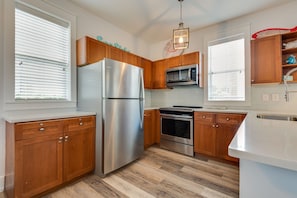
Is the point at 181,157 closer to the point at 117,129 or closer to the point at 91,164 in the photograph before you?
the point at 117,129

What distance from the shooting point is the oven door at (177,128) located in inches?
119

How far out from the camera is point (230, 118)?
8.43 ft

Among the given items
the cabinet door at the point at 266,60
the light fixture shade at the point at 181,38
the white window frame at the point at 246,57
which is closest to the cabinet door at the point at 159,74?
the white window frame at the point at 246,57

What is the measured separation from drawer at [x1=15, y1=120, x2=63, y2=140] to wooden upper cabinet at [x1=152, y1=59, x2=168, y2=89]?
8.40 feet

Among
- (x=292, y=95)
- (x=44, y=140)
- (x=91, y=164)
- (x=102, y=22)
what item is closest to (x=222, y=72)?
(x=292, y=95)

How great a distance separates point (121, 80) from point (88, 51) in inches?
30.8

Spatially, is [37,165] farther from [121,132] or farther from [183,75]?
[183,75]

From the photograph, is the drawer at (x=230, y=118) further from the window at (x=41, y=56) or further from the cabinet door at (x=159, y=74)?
the window at (x=41, y=56)

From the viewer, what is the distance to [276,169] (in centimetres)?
70

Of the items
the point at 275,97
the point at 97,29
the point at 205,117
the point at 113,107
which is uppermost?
the point at 97,29

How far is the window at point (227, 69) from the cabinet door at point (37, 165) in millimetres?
3070

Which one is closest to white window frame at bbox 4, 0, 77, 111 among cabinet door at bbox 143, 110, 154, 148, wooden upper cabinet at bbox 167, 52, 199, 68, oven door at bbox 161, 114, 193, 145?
cabinet door at bbox 143, 110, 154, 148

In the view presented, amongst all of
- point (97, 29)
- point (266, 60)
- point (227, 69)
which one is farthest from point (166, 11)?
point (266, 60)

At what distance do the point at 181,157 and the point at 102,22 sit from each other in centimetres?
327
